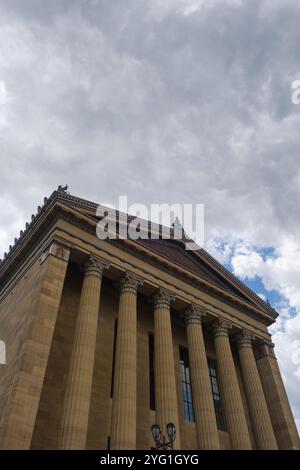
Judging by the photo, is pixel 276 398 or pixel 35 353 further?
pixel 276 398

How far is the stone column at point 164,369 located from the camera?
19281 millimetres

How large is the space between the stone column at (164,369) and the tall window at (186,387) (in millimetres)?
4097

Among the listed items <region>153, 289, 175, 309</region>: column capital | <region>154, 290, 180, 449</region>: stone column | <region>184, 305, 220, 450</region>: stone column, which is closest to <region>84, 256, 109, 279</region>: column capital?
<region>153, 289, 175, 309</region>: column capital

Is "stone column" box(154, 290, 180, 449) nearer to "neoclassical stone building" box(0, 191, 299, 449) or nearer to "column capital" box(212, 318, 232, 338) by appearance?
"neoclassical stone building" box(0, 191, 299, 449)

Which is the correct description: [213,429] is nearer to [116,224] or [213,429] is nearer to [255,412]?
[255,412]

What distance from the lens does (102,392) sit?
20219 mm

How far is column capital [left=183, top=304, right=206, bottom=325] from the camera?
83.2 ft

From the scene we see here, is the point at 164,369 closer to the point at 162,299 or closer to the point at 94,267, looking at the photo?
the point at 162,299

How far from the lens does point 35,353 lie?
1614 cm

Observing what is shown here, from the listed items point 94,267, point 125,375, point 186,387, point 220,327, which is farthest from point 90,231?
point 186,387

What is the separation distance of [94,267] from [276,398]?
16.0 meters

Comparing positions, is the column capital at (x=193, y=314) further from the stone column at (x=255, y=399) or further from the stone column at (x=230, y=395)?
the stone column at (x=255, y=399)

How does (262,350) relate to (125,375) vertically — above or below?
above
